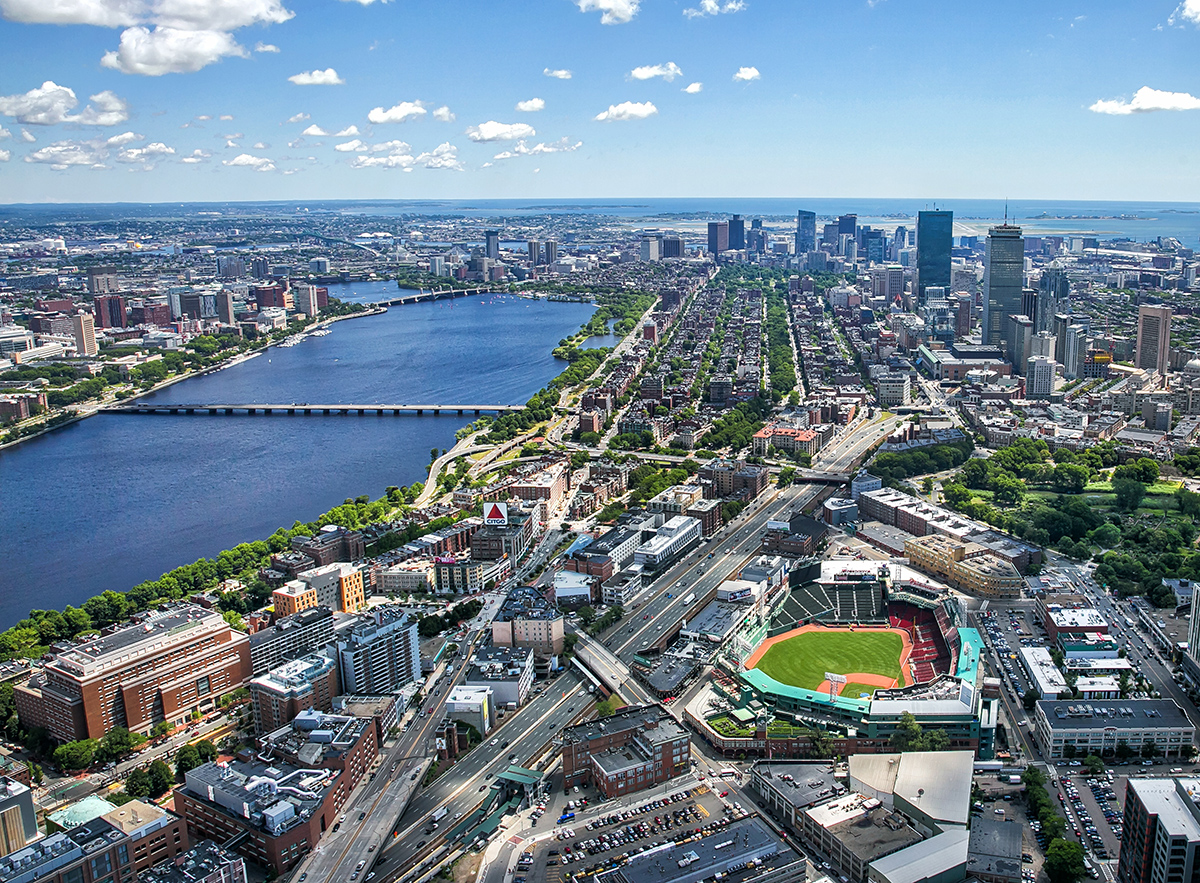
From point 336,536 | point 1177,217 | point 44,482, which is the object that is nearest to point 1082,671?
point 336,536

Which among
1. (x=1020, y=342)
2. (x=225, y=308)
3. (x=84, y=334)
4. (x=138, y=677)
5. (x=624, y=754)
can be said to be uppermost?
(x=225, y=308)

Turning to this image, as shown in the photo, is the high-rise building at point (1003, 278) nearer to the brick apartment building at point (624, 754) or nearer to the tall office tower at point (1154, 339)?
the tall office tower at point (1154, 339)

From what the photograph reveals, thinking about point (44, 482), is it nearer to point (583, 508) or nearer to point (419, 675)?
point (583, 508)

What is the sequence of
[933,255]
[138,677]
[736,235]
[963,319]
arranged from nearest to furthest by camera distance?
[138,677], [963,319], [933,255], [736,235]

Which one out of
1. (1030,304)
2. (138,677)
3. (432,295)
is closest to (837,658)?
(138,677)

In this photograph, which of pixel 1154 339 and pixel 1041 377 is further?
pixel 1154 339

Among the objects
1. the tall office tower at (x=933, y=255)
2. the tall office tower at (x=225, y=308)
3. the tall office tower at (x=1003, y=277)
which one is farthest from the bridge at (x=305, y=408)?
the tall office tower at (x=933, y=255)

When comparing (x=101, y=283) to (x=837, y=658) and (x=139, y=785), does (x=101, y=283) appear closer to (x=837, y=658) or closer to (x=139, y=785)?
(x=139, y=785)
